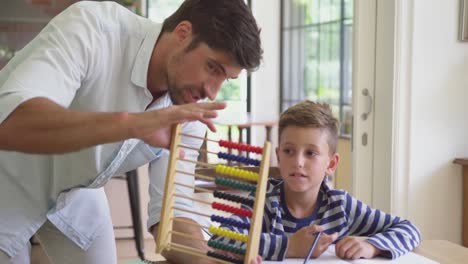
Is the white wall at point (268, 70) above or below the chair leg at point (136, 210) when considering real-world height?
above

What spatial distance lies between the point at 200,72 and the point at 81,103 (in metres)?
0.32

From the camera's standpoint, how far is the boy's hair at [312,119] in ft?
5.75

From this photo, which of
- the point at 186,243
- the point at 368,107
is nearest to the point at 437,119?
the point at 368,107

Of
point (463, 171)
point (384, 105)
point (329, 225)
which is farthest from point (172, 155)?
point (463, 171)

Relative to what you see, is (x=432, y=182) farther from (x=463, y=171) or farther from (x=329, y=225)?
(x=329, y=225)

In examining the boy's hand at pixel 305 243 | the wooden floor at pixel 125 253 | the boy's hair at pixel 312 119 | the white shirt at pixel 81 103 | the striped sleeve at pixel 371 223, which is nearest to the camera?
the white shirt at pixel 81 103

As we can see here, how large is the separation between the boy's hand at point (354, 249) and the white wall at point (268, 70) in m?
6.05

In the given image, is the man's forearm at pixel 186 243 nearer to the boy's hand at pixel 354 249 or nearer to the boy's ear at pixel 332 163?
the boy's hand at pixel 354 249

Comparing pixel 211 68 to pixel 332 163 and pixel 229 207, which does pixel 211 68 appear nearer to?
pixel 229 207

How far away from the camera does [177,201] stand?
160cm

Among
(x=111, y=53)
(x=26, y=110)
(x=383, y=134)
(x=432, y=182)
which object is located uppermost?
(x=111, y=53)

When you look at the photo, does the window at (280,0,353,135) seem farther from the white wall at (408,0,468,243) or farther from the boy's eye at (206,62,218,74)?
the boy's eye at (206,62,218,74)

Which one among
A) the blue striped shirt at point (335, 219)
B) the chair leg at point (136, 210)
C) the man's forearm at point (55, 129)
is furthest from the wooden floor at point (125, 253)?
the man's forearm at point (55, 129)

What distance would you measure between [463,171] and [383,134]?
0.51 metres
